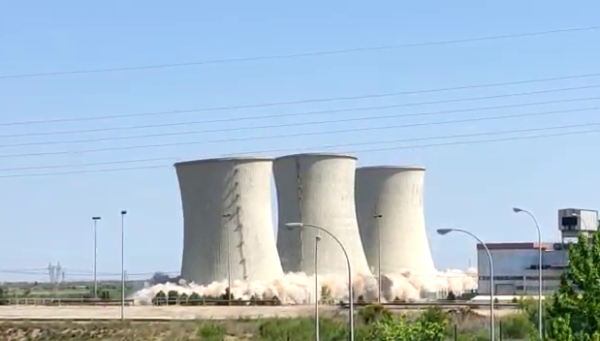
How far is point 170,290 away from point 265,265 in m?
6.26

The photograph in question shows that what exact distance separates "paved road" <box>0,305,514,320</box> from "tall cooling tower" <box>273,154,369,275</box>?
2.39m

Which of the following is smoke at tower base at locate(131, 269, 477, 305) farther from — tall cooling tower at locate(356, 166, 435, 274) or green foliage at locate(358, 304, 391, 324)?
green foliage at locate(358, 304, 391, 324)

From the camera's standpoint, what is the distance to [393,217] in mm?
55312

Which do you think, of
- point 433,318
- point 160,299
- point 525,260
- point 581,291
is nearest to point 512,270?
point 525,260

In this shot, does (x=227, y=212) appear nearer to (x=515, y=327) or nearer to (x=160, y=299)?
(x=160, y=299)

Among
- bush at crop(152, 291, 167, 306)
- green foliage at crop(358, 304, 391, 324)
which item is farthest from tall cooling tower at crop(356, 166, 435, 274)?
green foliage at crop(358, 304, 391, 324)

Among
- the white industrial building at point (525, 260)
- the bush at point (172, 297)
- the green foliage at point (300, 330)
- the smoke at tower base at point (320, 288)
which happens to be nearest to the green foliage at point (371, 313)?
the green foliage at point (300, 330)

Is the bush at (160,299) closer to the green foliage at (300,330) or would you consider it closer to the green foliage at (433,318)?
the green foliage at (300,330)

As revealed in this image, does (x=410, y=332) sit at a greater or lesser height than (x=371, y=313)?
greater

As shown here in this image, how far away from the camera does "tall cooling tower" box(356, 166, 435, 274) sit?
181 ft

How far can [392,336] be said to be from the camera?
25.9m

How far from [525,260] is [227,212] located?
2348cm

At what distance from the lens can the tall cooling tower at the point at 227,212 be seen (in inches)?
1924

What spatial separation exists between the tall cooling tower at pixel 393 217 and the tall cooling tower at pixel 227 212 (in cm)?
662
